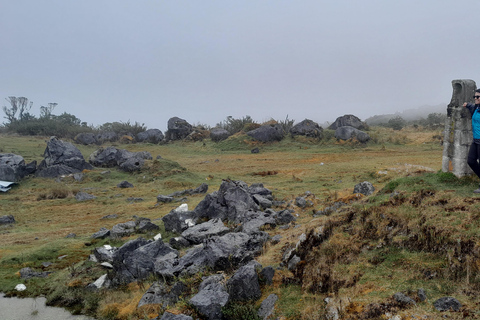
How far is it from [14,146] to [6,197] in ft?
50.0

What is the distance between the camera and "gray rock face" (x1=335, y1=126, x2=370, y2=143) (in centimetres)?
2709

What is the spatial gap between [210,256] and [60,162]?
674 inches

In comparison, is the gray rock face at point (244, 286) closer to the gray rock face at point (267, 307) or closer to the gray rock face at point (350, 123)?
the gray rock face at point (267, 307)

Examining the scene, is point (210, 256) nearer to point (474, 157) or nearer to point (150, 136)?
point (474, 157)

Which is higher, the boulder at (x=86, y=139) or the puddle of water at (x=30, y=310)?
the boulder at (x=86, y=139)

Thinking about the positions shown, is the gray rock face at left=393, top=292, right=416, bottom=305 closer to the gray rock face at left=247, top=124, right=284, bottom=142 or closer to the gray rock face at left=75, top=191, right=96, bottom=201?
the gray rock face at left=75, top=191, right=96, bottom=201

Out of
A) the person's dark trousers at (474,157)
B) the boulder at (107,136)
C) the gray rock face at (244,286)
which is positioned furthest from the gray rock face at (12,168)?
the person's dark trousers at (474,157)

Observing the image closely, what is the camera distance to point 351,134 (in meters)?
27.6

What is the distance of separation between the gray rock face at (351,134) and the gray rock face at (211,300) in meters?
23.9

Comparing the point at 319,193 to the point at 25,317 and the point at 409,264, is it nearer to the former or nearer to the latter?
the point at 409,264

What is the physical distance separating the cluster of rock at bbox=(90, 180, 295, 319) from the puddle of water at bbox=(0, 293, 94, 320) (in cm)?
75

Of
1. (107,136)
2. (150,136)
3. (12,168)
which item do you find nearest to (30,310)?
(12,168)

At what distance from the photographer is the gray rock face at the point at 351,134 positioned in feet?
88.9

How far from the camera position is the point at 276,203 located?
10.7 m
